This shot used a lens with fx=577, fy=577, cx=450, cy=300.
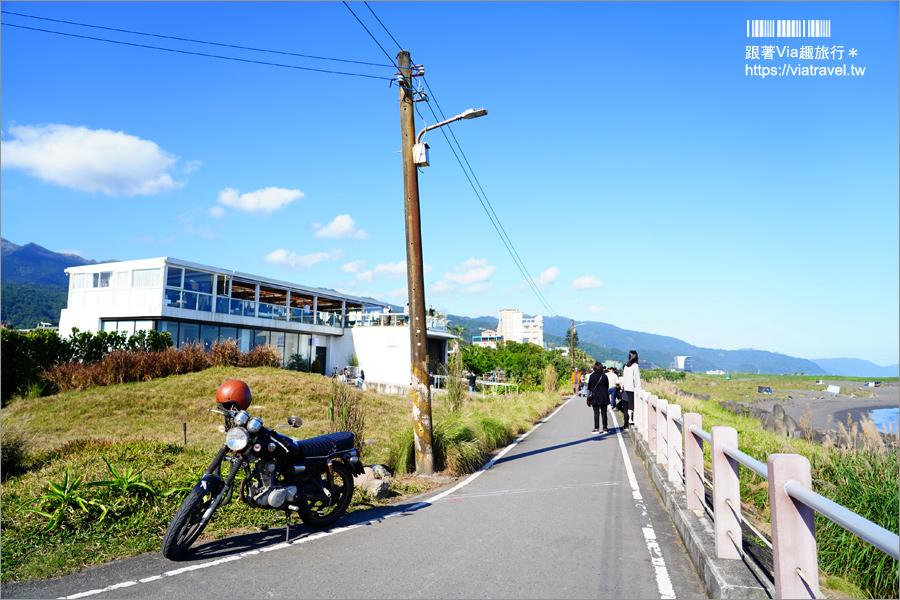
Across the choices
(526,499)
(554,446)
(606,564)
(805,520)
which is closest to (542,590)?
(606,564)

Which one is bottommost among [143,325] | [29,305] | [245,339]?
[245,339]

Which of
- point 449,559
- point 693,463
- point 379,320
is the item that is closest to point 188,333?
point 379,320

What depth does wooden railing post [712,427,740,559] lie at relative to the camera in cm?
450

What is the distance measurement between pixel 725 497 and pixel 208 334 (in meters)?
30.8

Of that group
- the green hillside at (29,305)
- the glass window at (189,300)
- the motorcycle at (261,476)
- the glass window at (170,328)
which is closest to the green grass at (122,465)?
the motorcycle at (261,476)

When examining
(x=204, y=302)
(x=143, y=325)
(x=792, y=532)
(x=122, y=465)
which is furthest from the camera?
(x=204, y=302)

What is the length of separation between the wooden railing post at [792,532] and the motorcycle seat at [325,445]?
4437 mm

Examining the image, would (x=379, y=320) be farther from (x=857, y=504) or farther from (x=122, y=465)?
(x=857, y=504)

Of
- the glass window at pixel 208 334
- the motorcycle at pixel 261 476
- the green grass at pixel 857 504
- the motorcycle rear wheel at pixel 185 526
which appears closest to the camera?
the motorcycle rear wheel at pixel 185 526

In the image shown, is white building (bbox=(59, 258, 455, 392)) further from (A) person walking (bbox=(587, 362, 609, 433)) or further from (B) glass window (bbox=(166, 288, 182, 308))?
(A) person walking (bbox=(587, 362, 609, 433))

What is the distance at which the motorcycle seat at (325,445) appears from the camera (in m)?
6.11

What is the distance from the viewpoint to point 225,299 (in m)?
31.2

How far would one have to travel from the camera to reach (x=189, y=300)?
96.2ft

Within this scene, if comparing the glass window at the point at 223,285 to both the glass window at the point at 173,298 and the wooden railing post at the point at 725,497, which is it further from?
the wooden railing post at the point at 725,497
